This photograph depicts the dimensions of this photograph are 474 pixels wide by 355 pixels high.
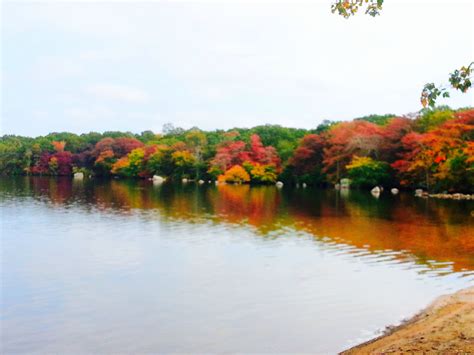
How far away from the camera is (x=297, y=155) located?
145 ft

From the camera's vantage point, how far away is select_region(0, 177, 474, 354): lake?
604cm

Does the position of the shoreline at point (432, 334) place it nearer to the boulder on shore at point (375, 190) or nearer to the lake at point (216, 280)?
the lake at point (216, 280)

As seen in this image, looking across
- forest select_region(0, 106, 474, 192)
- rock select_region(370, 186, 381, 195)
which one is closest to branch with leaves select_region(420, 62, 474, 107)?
forest select_region(0, 106, 474, 192)

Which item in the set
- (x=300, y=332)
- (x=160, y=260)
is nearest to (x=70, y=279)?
(x=160, y=260)

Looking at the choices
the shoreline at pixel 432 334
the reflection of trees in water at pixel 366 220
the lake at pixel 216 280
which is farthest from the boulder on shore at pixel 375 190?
the shoreline at pixel 432 334

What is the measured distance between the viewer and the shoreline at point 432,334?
4.73 m

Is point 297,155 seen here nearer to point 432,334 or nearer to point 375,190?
point 375,190

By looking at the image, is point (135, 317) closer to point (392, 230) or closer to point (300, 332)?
point (300, 332)

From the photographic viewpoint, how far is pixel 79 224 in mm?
15844

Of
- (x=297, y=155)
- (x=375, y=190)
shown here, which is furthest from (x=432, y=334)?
(x=297, y=155)

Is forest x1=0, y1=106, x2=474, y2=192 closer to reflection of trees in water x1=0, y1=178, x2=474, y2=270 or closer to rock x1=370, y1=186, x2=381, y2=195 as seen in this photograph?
rock x1=370, y1=186, x2=381, y2=195

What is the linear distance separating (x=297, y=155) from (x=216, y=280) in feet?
118

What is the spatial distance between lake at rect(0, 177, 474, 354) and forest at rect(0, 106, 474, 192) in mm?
15154

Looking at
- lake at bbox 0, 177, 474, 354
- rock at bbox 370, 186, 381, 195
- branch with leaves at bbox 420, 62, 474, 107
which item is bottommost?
lake at bbox 0, 177, 474, 354
